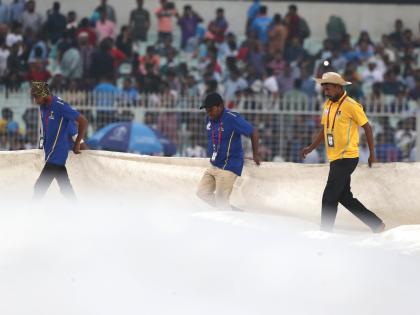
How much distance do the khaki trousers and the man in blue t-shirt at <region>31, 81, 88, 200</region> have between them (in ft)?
3.83

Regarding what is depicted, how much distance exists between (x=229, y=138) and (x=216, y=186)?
460 mm

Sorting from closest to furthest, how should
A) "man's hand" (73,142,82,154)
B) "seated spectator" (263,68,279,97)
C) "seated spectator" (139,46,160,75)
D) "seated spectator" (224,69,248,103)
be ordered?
"man's hand" (73,142,82,154) < "seated spectator" (224,69,248,103) < "seated spectator" (263,68,279,97) < "seated spectator" (139,46,160,75)

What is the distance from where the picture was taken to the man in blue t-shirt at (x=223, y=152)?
11273mm

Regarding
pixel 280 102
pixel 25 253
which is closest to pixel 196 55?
pixel 280 102

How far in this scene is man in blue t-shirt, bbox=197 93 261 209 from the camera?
444 inches

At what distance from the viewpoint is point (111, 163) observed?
40.6 ft

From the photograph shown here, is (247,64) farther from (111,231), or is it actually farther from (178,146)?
(111,231)

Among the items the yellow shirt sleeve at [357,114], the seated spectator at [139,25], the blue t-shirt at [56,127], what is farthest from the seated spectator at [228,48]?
the yellow shirt sleeve at [357,114]

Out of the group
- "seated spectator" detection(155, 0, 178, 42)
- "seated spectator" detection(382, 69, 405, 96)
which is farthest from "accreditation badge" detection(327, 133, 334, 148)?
"seated spectator" detection(155, 0, 178, 42)

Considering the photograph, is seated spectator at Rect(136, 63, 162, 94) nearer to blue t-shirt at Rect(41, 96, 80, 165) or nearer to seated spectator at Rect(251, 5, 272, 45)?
seated spectator at Rect(251, 5, 272, 45)

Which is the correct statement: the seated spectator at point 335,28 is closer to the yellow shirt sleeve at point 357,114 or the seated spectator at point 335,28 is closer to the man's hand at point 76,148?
the man's hand at point 76,148

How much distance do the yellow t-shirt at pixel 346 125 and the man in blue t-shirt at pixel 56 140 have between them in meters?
2.33

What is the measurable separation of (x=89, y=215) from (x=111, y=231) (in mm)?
1008

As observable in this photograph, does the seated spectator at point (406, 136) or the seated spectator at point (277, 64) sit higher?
the seated spectator at point (277, 64)
